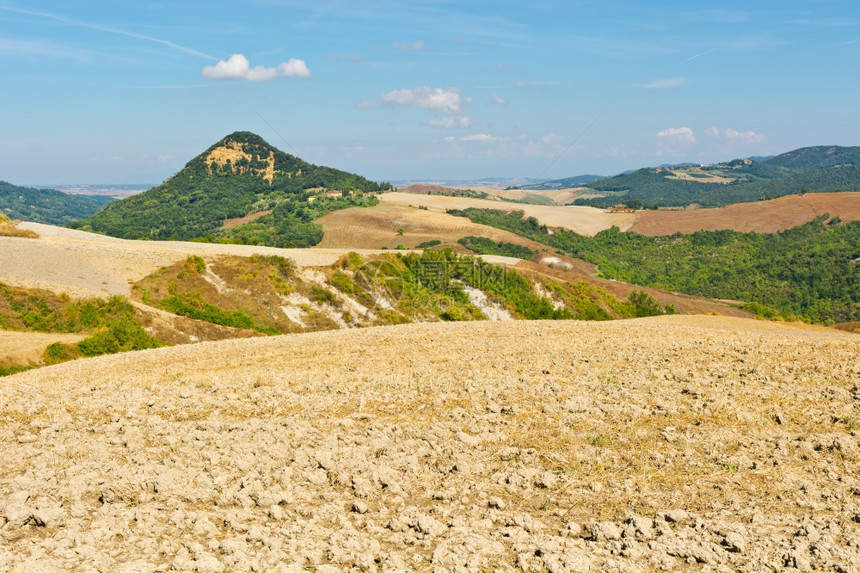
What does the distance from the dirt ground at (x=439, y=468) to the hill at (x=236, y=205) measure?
99223mm

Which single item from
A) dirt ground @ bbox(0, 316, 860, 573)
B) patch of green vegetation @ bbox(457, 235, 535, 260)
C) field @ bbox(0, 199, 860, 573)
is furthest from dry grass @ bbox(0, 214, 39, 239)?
patch of green vegetation @ bbox(457, 235, 535, 260)

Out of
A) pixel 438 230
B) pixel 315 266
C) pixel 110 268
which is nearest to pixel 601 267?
pixel 438 230

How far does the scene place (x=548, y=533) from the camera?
26.1 ft

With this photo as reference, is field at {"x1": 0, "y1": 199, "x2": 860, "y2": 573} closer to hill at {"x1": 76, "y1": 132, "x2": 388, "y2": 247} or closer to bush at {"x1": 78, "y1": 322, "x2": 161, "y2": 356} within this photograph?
bush at {"x1": 78, "y1": 322, "x2": 161, "y2": 356}

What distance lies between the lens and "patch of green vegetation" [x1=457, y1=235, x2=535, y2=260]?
108438mm

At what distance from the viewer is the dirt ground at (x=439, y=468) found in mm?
7445

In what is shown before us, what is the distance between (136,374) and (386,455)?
10.1 m

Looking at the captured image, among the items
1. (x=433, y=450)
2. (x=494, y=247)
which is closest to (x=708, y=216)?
(x=494, y=247)

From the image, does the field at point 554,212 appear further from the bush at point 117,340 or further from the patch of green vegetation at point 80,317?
the bush at point 117,340

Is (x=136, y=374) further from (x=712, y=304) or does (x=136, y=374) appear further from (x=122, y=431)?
(x=712, y=304)

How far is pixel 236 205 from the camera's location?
167 metres

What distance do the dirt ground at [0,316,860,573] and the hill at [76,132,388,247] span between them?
3906 inches

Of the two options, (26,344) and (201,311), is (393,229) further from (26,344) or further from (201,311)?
(26,344)

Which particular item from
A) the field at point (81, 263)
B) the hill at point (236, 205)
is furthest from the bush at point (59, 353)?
the hill at point (236, 205)
